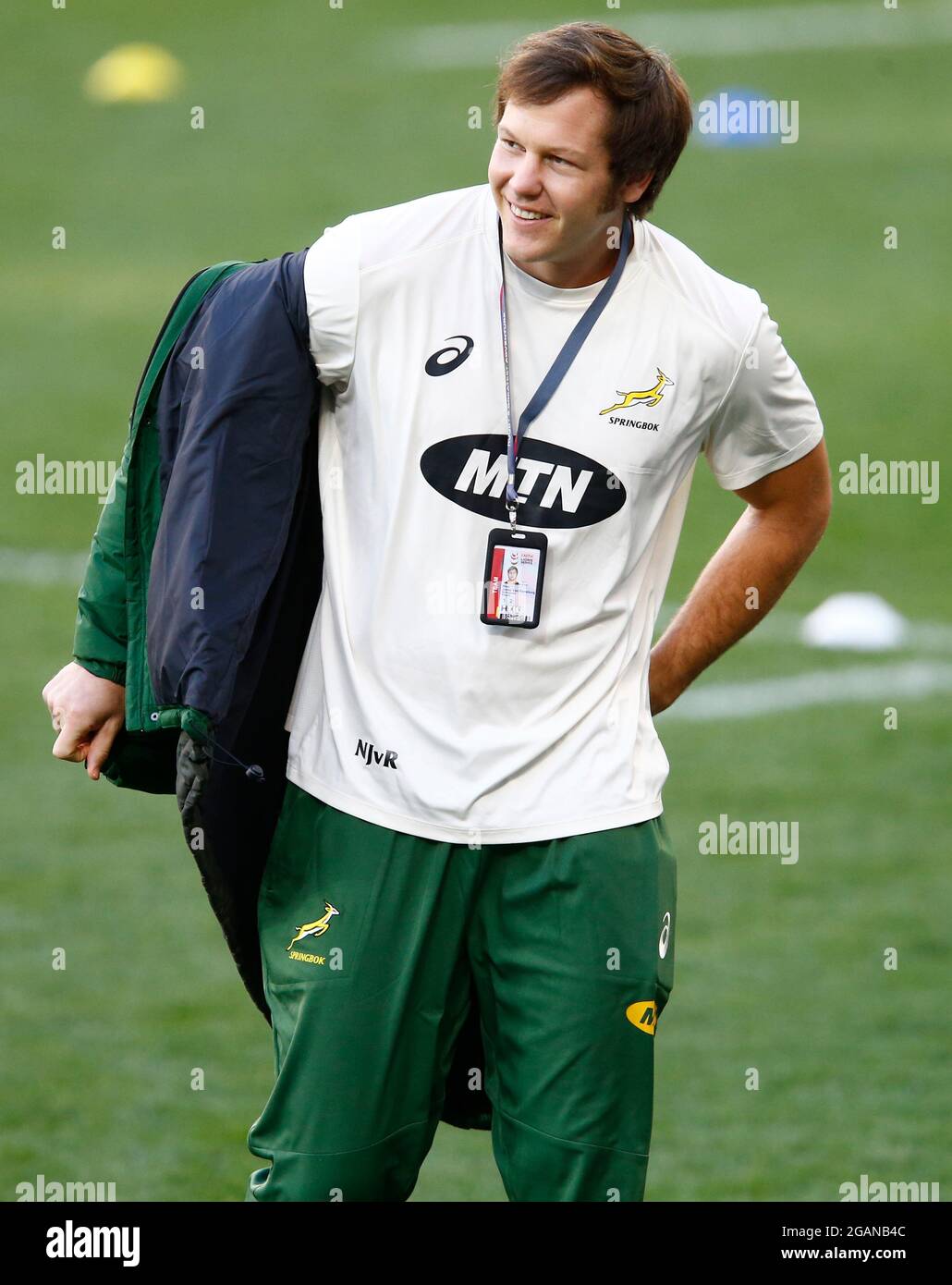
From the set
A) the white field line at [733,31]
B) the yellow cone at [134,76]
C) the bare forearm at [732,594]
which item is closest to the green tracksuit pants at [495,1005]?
the bare forearm at [732,594]

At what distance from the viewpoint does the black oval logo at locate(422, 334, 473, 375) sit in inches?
130

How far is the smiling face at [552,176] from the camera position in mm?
3201

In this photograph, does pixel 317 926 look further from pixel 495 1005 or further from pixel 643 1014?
pixel 643 1014

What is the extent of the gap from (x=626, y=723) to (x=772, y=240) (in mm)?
13246

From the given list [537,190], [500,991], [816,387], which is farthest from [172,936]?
[816,387]

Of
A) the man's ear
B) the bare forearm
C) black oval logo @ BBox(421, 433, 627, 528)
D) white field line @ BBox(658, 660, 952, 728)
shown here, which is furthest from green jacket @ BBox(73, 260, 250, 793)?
white field line @ BBox(658, 660, 952, 728)

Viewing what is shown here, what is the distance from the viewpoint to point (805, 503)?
378cm

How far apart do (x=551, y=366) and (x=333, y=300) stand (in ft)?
1.21

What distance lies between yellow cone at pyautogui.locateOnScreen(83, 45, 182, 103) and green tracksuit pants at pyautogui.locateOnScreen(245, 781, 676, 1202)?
17.2 meters

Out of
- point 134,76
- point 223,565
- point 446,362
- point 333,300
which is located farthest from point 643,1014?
point 134,76

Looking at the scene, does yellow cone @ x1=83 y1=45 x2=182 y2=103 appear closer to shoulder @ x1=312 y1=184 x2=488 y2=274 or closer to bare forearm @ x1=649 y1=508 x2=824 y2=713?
bare forearm @ x1=649 y1=508 x2=824 y2=713

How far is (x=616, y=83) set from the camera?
323 centimetres

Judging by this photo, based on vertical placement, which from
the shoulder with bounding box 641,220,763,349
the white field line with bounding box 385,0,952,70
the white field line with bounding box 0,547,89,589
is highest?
the white field line with bounding box 385,0,952,70

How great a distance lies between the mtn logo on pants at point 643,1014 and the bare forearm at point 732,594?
0.69m
